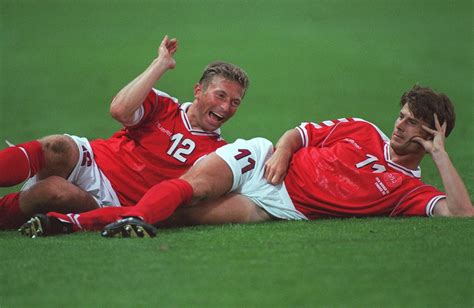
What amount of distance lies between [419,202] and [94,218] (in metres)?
1.46

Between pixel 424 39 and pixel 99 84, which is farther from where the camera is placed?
pixel 424 39

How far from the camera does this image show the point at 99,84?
822 cm

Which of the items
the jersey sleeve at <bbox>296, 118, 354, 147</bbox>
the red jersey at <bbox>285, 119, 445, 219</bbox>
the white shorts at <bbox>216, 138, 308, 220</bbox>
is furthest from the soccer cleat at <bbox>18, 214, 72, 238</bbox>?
the jersey sleeve at <bbox>296, 118, 354, 147</bbox>

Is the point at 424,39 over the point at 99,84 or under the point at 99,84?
→ over

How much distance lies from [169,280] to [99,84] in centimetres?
545

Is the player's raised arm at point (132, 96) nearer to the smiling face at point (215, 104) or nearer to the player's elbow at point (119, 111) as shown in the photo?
the player's elbow at point (119, 111)

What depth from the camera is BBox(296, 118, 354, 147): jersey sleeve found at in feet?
15.0

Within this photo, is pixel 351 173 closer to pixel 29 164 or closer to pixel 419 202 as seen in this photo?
pixel 419 202

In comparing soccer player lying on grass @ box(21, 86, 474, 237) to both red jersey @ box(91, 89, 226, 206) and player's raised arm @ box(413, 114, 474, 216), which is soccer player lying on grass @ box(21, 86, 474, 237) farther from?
red jersey @ box(91, 89, 226, 206)

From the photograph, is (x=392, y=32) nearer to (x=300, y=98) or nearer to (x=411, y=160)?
(x=300, y=98)

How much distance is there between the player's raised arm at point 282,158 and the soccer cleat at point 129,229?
2.74 ft

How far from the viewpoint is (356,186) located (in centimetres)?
434

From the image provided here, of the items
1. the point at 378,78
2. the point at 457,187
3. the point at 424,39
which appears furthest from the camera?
the point at 424,39

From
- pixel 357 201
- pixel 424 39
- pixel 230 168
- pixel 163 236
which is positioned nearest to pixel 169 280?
pixel 163 236
